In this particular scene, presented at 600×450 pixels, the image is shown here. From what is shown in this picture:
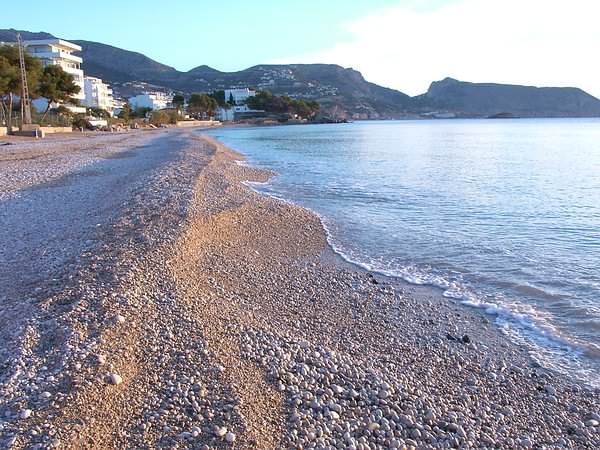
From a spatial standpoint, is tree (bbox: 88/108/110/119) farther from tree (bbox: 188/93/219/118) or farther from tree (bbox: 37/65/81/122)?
tree (bbox: 188/93/219/118)

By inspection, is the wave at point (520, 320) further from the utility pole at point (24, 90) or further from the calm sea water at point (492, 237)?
the utility pole at point (24, 90)

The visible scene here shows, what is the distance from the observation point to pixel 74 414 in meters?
4.46

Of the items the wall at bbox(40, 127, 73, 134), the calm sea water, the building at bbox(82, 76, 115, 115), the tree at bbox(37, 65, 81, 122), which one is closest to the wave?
the calm sea water

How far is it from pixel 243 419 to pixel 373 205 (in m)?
15.5

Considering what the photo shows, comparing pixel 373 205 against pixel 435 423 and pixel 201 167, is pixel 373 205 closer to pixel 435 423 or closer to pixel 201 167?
pixel 201 167

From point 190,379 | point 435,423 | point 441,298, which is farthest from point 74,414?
point 441,298

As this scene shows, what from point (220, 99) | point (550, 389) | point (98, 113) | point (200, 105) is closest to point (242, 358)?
point (550, 389)

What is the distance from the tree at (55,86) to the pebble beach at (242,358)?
5779 cm

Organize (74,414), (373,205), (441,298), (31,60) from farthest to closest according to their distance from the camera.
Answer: (31,60), (373,205), (441,298), (74,414)

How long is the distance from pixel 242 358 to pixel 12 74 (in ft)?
174

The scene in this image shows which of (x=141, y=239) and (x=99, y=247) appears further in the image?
(x=141, y=239)

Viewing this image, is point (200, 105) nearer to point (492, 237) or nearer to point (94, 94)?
point (94, 94)

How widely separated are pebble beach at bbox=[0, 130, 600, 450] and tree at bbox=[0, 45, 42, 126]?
145 ft

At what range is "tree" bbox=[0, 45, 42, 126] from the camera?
48.2 m
